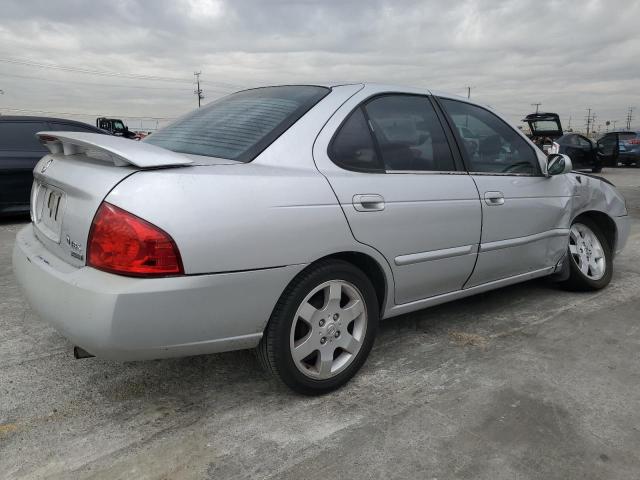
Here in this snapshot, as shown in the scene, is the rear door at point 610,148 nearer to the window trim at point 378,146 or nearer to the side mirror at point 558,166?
the side mirror at point 558,166

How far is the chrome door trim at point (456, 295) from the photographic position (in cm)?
285

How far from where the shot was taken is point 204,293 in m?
2.04

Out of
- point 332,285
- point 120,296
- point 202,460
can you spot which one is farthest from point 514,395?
point 120,296

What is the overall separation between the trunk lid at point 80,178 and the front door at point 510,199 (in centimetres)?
179

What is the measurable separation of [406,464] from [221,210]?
1.18 m

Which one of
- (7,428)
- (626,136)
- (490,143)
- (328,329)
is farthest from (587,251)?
(626,136)

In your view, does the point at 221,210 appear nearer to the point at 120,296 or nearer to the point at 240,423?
the point at 120,296

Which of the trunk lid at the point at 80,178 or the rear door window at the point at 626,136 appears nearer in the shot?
the trunk lid at the point at 80,178

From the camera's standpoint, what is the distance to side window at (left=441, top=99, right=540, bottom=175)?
3.23m

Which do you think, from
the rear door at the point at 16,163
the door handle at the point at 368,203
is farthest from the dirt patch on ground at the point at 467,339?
the rear door at the point at 16,163

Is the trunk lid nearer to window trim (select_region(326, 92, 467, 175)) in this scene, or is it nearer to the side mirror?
window trim (select_region(326, 92, 467, 175))

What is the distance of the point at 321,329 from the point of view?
246 cm

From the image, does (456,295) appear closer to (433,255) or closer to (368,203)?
(433,255)

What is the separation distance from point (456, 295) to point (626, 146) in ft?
67.6
